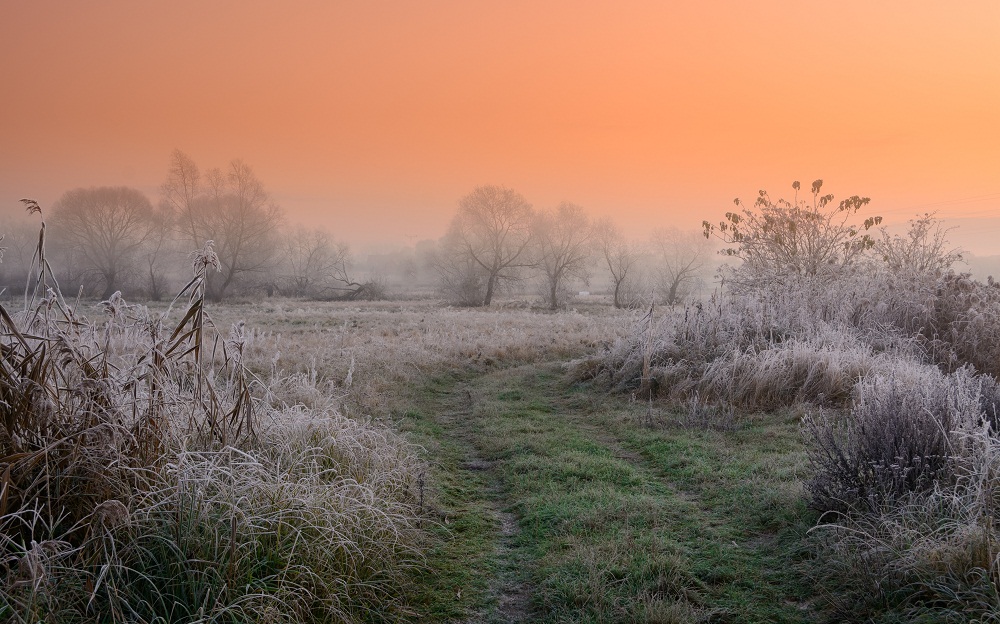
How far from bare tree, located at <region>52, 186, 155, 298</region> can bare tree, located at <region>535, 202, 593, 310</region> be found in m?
31.8

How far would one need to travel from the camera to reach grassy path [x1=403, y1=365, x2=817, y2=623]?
4.11 m

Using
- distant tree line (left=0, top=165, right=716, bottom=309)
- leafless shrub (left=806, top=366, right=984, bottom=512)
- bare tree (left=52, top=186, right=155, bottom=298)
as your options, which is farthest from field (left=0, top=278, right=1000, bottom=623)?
bare tree (left=52, top=186, right=155, bottom=298)

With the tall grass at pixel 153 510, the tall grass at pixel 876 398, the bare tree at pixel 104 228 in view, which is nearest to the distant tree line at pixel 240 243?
the bare tree at pixel 104 228

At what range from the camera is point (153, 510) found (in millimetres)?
3752

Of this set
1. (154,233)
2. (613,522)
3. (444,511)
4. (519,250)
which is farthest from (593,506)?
(154,233)

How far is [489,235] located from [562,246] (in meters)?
6.07

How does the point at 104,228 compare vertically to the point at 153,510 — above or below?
above

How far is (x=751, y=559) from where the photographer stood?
467 centimetres

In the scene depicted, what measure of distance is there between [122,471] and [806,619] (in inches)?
174

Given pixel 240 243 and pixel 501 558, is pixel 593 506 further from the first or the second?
pixel 240 243

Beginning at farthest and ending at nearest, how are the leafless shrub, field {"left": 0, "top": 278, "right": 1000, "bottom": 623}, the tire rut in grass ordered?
the leafless shrub < the tire rut in grass < field {"left": 0, "top": 278, "right": 1000, "bottom": 623}

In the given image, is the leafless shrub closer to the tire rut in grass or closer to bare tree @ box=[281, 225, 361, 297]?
A: the tire rut in grass

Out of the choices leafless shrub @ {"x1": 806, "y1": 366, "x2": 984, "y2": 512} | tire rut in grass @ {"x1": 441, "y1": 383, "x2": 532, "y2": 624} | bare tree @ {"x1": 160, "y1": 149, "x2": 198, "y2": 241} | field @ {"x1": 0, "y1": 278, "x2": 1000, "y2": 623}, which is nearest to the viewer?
field @ {"x1": 0, "y1": 278, "x2": 1000, "y2": 623}

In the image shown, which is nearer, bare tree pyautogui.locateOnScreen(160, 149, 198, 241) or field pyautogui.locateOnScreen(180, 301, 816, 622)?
field pyautogui.locateOnScreen(180, 301, 816, 622)
